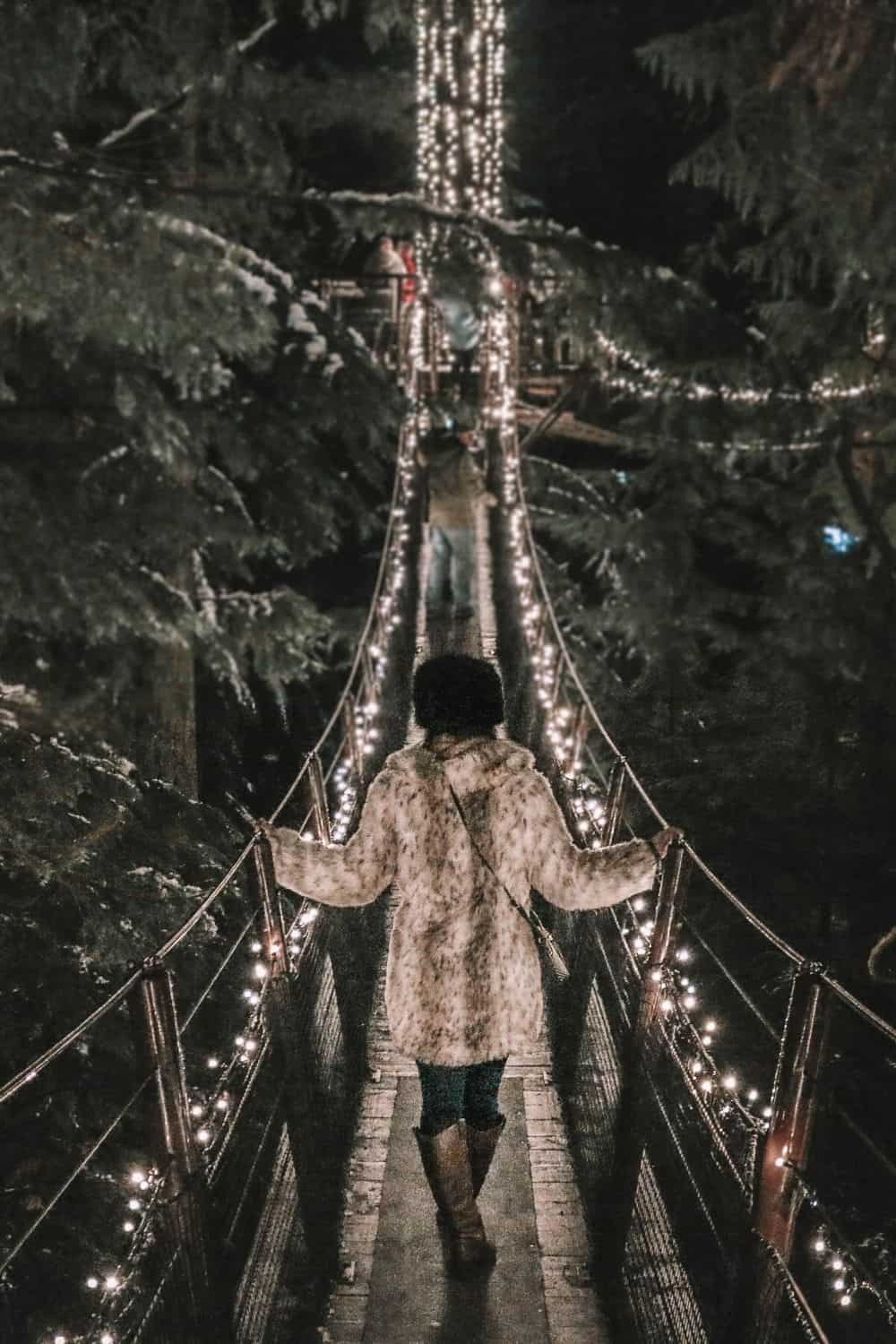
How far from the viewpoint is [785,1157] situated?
223 cm

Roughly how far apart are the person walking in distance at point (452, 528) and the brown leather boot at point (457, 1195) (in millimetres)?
7610

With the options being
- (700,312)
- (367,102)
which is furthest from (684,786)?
(367,102)

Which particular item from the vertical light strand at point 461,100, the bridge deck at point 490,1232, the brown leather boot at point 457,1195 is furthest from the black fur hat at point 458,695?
the vertical light strand at point 461,100

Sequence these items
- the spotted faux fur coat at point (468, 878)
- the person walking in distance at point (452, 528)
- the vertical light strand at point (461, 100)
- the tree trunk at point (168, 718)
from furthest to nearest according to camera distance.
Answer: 1. the vertical light strand at point (461, 100)
2. the person walking in distance at point (452, 528)
3. the tree trunk at point (168, 718)
4. the spotted faux fur coat at point (468, 878)

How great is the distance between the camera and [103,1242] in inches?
193

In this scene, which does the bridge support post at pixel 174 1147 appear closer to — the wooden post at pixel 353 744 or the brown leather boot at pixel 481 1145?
the brown leather boot at pixel 481 1145

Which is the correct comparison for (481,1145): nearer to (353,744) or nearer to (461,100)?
(353,744)

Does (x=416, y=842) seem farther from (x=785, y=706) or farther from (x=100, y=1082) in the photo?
(x=785, y=706)

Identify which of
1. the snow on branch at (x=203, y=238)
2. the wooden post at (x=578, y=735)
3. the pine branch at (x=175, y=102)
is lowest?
the wooden post at (x=578, y=735)

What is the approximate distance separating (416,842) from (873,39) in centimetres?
940

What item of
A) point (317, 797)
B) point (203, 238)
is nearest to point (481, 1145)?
point (317, 797)

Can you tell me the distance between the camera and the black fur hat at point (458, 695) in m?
2.46

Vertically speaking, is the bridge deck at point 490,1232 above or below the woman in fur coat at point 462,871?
below

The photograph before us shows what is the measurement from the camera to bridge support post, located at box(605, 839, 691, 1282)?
2926 millimetres
